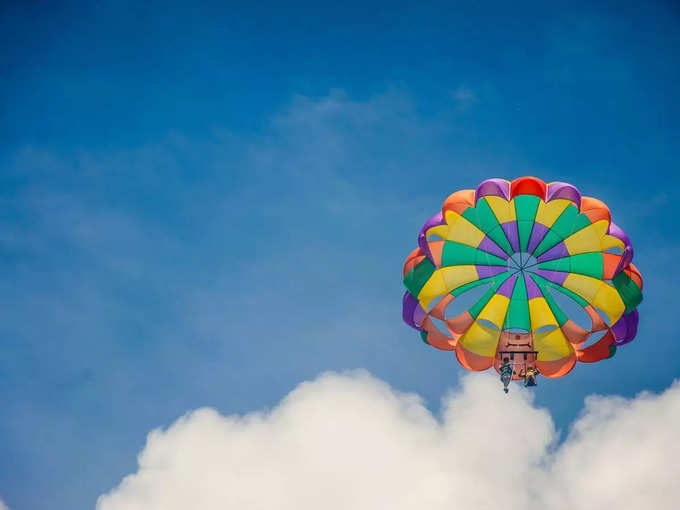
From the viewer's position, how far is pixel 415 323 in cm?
3189

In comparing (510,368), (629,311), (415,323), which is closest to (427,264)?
(415,323)

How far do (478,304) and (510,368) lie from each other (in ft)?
7.63

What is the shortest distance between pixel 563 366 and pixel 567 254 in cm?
342

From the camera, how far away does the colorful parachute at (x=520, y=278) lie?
30.7 meters

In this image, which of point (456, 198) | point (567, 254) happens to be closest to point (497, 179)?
point (456, 198)

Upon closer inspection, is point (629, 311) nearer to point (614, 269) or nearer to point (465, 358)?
point (614, 269)

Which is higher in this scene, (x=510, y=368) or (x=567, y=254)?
(x=567, y=254)

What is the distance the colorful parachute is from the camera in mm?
Result: 30656

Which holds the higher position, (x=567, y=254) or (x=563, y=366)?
(x=567, y=254)

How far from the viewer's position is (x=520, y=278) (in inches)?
1278

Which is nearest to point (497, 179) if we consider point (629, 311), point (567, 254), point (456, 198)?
point (456, 198)

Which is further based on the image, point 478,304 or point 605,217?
point 478,304

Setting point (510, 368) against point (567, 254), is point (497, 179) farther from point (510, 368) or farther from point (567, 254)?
point (510, 368)

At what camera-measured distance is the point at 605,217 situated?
30.3 meters
